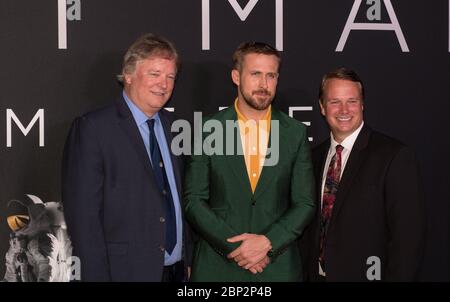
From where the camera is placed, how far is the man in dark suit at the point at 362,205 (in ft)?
10.9

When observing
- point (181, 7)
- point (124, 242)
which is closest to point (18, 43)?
point (181, 7)

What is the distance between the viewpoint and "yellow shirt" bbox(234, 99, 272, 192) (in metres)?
3.37

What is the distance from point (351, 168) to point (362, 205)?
0.68 feet

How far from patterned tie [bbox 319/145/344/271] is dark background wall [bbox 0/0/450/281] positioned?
75 centimetres

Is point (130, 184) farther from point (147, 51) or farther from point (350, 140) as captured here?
point (350, 140)

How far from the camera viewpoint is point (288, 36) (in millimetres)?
4230

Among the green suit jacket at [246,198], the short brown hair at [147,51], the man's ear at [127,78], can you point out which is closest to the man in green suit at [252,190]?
the green suit jacket at [246,198]

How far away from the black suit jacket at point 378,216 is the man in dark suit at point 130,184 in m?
0.86

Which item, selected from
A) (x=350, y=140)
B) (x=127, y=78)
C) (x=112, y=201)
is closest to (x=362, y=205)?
(x=350, y=140)

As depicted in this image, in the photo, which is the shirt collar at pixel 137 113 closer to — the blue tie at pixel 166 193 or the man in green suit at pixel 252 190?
the blue tie at pixel 166 193

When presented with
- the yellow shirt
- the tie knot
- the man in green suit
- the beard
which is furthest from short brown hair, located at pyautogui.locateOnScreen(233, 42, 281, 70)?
the tie knot

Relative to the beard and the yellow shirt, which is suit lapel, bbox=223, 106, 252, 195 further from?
the beard

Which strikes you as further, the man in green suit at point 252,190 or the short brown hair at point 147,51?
the short brown hair at point 147,51

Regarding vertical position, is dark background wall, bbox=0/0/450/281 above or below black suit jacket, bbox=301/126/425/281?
above
